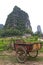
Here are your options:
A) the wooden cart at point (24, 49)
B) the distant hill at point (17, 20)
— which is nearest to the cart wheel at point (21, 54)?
the wooden cart at point (24, 49)

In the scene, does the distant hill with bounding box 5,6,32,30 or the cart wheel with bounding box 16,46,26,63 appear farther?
the distant hill with bounding box 5,6,32,30

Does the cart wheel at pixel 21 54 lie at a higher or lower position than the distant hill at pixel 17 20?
lower

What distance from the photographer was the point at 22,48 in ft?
32.4

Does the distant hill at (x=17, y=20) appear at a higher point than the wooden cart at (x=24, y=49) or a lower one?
higher

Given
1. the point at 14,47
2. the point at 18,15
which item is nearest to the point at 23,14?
the point at 18,15

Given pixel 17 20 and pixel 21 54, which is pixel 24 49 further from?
pixel 17 20

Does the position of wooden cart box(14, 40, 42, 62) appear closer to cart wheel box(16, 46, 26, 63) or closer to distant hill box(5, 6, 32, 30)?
cart wheel box(16, 46, 26, 63)

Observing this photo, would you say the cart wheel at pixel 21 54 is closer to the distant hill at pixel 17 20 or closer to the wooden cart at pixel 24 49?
the wooden cart at pixel 24 49

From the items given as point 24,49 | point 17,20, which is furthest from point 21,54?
point 17,20

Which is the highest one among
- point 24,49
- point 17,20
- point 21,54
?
point 17,20


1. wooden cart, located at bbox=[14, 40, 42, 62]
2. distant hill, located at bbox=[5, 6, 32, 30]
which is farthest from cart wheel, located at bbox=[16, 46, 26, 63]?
distant hill, located at bbox=[5, 6, 32, 30]

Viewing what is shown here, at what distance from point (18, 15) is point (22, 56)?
287 feet

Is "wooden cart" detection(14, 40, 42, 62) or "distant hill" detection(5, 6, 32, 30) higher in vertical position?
"distant hill" detection(5, 6, 32, 30)

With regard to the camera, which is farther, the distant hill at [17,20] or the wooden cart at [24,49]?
the distant hill at [17,20]
